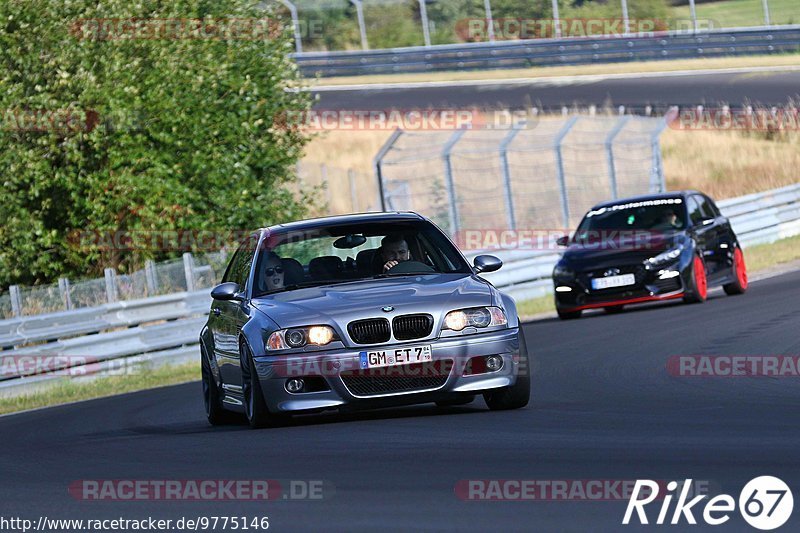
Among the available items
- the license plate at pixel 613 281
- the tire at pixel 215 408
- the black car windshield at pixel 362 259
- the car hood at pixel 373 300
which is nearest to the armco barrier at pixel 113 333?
the license plate at pixel 613 281

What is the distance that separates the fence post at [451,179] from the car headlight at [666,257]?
23.6ft

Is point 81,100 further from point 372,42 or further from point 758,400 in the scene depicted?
point 372,42

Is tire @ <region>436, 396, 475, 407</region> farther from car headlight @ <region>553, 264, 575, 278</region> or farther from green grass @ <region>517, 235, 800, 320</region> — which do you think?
A: green grass @ <region>517, 235, 800, 320</region>

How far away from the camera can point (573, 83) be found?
4812 cm

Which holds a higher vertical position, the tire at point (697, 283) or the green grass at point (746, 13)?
the green grass at point (746, 13)

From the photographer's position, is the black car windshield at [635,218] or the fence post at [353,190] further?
the fence post at [353,190]

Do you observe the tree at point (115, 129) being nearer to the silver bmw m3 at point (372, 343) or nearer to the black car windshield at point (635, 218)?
the black car windshield at point (635, 218)

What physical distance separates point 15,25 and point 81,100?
180cm

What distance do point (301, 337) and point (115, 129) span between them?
14704 millimetres

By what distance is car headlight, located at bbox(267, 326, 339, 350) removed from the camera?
10.2m

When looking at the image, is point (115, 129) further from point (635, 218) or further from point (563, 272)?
point (635, 218)

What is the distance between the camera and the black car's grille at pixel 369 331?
1018 cm

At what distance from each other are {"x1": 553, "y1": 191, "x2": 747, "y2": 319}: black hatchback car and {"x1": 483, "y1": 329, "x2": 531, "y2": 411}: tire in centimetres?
943

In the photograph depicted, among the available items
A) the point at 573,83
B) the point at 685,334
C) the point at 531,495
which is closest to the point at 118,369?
the point at 685,334
